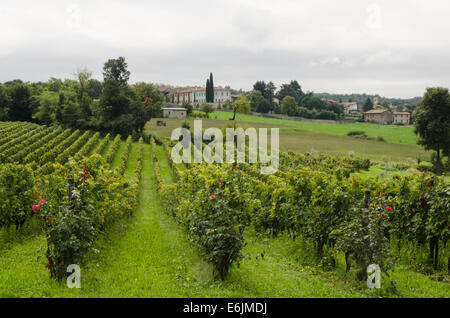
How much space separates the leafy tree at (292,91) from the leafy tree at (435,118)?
102 metres

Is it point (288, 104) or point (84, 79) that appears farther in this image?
point (288, 104)

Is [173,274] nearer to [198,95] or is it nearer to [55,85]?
[55,85]

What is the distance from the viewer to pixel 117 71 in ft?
183

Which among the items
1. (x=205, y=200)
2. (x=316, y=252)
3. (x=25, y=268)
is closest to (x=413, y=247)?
(x=316, y=252)

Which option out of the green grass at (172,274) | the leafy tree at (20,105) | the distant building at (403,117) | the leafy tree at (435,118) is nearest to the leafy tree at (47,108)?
the leafy tree at (20,105)

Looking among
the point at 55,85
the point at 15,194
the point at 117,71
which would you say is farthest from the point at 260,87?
the point at 15,194

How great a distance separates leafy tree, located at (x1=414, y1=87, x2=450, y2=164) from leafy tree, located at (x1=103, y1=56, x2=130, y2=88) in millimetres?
41484

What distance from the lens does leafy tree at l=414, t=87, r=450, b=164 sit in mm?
39312

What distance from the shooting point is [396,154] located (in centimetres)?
4734

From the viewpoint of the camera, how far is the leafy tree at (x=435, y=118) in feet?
129

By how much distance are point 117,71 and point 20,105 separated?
85.9 ft

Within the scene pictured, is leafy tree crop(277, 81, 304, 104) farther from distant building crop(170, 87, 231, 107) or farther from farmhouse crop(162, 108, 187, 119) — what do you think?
farmhouse crop(162, 108, 187, 119)

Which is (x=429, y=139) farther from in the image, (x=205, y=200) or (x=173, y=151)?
(x=205, y=200)

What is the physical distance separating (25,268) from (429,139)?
42909 millimetres
